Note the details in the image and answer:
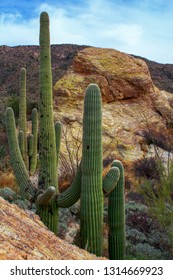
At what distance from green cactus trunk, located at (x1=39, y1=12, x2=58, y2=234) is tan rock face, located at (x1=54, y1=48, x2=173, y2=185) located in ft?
32.0

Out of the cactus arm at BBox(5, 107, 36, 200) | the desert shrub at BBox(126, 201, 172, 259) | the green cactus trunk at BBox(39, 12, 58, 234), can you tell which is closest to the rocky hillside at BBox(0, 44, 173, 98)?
the desert shrub at BBox(126, 201, 172, 259)

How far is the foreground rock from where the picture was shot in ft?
11.2

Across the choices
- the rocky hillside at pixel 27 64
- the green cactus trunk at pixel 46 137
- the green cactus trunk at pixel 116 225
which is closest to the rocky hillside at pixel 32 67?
the rocky hillside at pixel 27 64

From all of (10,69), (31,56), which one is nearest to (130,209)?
(10,69)

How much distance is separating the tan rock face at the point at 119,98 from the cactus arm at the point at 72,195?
32.7ft

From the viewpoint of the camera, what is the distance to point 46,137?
663 cm

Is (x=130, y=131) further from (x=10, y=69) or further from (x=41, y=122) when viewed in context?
(x=10, y=69)

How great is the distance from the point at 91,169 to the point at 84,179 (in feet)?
0.60

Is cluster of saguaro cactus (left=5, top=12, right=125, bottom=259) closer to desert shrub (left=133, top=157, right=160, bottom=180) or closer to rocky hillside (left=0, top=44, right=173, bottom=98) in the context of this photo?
desert shrub (left=133, top=157, right=160, bottom=180)

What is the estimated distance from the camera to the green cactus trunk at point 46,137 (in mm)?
6555

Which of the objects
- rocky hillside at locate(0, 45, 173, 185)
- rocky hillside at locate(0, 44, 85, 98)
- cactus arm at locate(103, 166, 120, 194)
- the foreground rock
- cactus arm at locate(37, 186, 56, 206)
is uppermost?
rocky hillside at locate(0, 44, 85, 98)

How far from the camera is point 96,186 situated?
6008mm

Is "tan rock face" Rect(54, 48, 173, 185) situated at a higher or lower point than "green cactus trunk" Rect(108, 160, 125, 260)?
higher

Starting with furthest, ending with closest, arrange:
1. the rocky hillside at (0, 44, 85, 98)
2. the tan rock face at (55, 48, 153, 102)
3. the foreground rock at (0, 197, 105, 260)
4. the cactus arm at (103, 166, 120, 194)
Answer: the rocky hillside at (0, 44, 85, 98) < the tan rock face at (55, 48, 153, 102) < the cactus arm at (103, 166, 120, 194) < the foreground rock at (0, 197, 105, 260)
